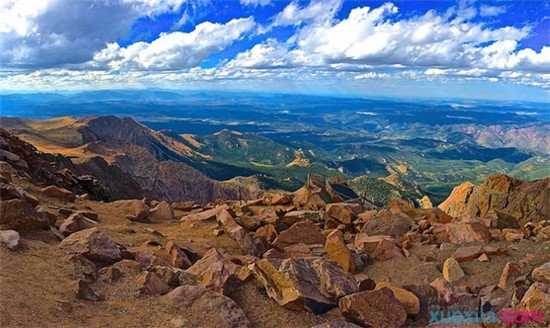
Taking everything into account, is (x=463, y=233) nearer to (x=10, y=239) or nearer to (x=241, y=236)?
(x=241, y=236)

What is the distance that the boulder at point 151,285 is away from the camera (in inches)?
677

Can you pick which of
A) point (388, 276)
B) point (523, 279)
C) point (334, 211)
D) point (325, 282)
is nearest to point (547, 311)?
point (523, 279)

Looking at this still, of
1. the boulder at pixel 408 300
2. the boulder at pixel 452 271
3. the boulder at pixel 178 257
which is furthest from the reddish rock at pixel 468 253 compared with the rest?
the boulder at pixel 178 257

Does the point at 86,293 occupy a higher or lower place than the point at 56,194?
higher

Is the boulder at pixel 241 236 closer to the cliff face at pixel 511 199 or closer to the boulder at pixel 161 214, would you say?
the boulder at pixel 161 214

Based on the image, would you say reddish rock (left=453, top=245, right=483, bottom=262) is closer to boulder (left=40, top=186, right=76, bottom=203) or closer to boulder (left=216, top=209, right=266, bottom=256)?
boulder (left=216, top=209, right=266, bottom=256)

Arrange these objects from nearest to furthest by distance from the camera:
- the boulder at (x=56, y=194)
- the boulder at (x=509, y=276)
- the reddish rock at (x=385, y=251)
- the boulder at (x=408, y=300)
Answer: the boulder at (x=408, y=300) → the boulder at (x=509, y=276) → the reddish rock at (x=385, y=251) → the boulder at (x=56, y=194)

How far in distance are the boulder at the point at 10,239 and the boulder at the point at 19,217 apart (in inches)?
62.0

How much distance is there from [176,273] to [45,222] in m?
7.55

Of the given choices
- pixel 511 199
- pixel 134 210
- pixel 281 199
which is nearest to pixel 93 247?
pixel 134 210

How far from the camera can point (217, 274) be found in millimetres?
18875

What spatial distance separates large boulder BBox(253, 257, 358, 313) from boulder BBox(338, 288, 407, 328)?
110 cm

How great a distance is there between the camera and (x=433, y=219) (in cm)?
3791

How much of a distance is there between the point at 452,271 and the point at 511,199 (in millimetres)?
37291
